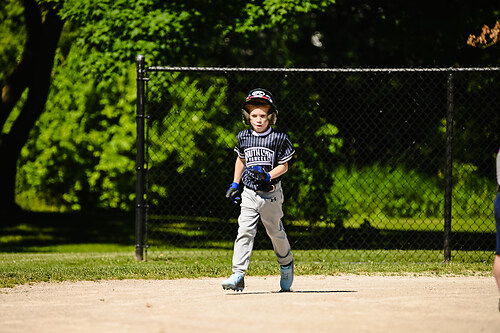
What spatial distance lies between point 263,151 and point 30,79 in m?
9.88

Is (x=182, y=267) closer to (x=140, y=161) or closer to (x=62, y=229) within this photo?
(x=140, y=161)

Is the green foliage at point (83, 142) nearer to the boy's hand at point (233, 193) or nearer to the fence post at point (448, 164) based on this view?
Answer: the fence post at point (448, 164)

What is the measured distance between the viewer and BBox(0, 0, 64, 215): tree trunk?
14609 millimetres

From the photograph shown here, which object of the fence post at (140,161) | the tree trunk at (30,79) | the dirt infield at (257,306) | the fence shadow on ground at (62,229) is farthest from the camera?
the tree trunk at (30,79)

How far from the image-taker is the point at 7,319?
530 cm

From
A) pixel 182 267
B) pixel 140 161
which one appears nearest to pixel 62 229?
pixel 140 161

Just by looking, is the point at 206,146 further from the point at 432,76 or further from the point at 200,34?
the point at 432,76

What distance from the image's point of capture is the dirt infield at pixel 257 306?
494 centimetres

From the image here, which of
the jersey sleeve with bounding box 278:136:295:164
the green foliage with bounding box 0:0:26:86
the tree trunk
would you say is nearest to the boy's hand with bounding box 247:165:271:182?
the jersey sleeve with bounding box 278:136:295:164

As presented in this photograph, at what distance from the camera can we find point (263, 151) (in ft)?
21.2

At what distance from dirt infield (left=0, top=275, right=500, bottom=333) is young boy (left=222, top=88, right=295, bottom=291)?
0.29m

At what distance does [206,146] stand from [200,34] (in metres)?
1.95

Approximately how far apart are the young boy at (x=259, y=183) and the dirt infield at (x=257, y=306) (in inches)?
11.5

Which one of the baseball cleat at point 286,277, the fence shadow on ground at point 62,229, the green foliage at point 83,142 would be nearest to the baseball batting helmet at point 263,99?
the baseball cleat at point 286,277
